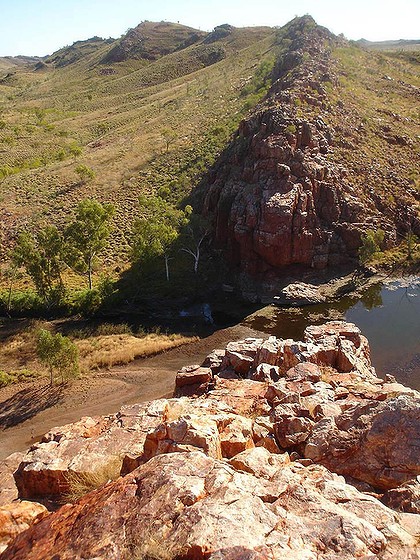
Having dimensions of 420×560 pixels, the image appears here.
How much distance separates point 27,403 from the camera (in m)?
26.9

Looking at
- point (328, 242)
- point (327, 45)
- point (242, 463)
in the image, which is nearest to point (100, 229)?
point (328, 242)

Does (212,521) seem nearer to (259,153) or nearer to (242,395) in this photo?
(242,395)

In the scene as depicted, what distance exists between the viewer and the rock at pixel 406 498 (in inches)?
348

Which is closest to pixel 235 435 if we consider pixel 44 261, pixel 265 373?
pixel 265 373

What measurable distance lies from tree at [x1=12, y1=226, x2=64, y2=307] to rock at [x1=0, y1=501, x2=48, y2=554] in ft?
102

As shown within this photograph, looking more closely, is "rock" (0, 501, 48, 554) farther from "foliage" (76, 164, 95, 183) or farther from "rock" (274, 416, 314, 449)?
"foliage" (76, 164, 95, 183)

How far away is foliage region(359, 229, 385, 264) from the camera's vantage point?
137ft

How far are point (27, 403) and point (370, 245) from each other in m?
33.2

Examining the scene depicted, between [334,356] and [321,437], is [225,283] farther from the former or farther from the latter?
[321,437]

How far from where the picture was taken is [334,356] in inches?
875

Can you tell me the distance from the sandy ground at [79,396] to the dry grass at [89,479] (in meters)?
13.6

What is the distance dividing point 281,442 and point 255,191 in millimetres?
34777

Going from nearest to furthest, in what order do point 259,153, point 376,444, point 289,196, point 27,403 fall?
point 376,444 < point 27,403 < point 289,196 < point 259,153

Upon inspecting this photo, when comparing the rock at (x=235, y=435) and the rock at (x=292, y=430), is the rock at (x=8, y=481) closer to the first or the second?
the rock at (x=235, y=435)
